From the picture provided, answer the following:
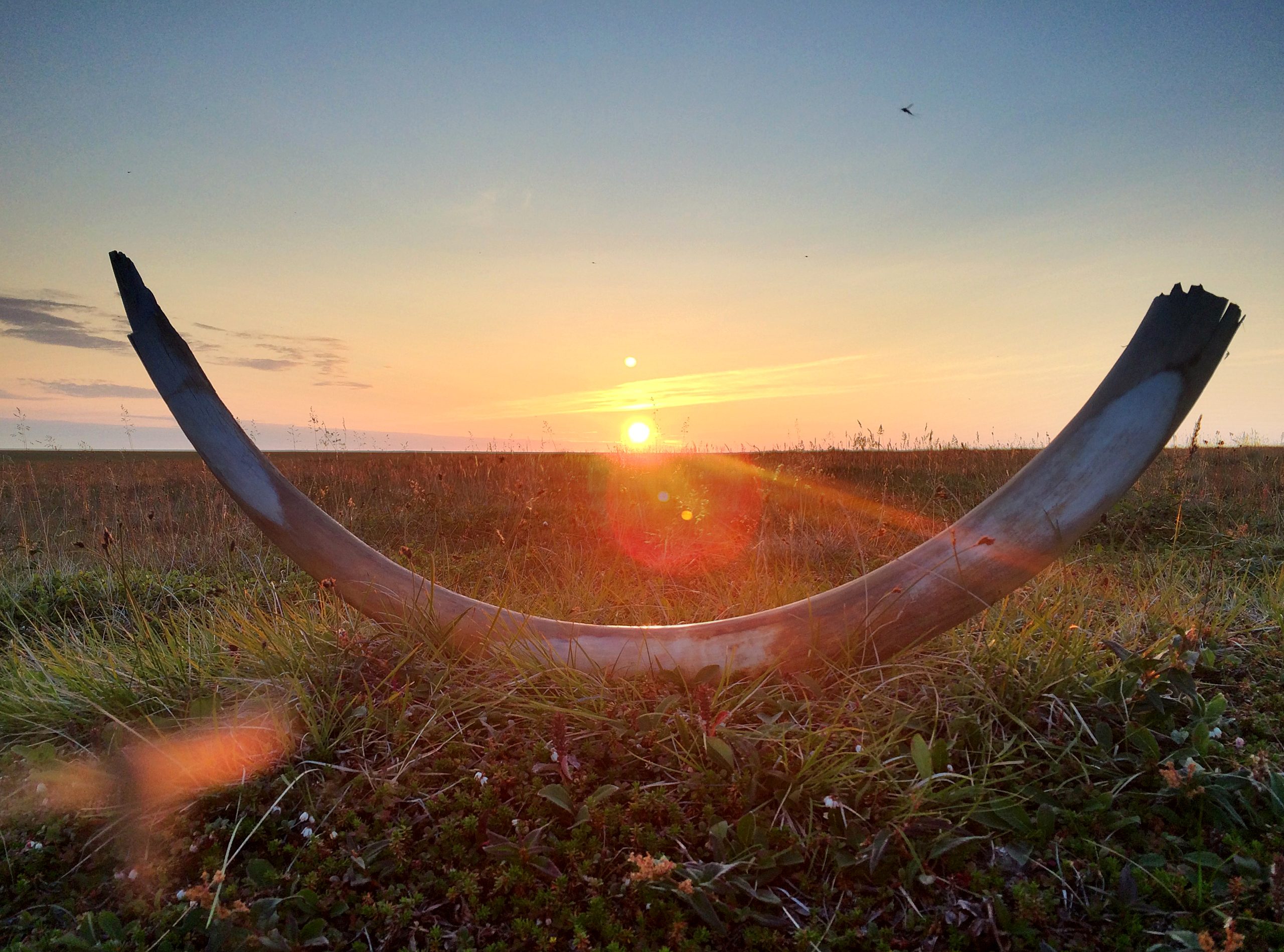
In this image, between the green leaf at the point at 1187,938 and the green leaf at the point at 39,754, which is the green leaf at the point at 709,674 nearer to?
the green leaf at the point at 1187,938

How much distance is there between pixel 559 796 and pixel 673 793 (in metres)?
0.34

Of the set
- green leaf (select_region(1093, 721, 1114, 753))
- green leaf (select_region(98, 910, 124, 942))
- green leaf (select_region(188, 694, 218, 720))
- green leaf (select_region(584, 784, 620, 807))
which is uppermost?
green leaf (select_region(1093, 721, 1114, 753))

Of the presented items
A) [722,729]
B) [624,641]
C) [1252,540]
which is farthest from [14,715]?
[1252,540]

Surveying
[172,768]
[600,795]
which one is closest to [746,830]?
[600,795]

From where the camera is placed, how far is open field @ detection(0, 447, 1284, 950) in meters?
1.72

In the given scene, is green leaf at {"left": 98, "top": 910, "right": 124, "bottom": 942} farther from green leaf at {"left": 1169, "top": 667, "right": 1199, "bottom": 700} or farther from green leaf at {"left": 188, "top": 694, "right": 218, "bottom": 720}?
green leaf at {"left": 1169, "top": 667, "right": 1199, "bottom": 700}

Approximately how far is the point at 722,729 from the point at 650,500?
214 inches

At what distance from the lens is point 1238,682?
273 cm

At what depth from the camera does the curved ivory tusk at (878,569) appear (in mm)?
2314

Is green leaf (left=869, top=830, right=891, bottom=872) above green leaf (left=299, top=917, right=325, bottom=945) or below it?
above

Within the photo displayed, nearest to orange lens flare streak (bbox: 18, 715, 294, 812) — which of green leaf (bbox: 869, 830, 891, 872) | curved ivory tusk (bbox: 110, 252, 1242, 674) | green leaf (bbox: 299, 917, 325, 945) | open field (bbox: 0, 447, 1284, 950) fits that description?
open field (bbox: 0, 447, 1284, 950)

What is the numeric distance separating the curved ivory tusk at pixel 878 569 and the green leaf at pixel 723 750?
47 centimetres

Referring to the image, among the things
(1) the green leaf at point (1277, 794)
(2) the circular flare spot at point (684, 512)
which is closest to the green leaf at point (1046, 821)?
(1) the green leaf at point (1277, 794)

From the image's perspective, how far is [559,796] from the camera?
1.99 metres
